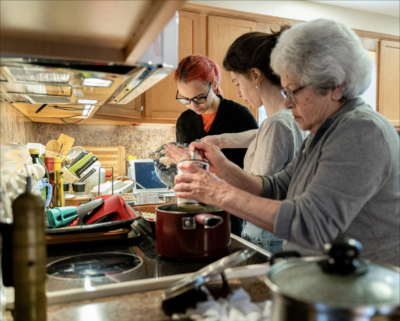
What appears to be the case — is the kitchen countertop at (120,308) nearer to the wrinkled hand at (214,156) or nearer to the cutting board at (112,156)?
the wrinkled hand at (214,156)

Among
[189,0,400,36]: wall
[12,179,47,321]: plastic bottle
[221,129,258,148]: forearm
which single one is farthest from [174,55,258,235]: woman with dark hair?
[189,0,400,36]: wall

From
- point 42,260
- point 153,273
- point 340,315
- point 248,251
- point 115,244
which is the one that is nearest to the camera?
point 340,315

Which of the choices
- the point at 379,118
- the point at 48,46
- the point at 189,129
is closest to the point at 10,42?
the point at 48,46

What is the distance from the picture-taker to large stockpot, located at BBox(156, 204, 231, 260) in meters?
0.95

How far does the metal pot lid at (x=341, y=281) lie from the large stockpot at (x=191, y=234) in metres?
0.42

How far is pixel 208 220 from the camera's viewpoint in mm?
930

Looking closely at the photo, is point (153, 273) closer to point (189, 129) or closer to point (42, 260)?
point (42, 260)

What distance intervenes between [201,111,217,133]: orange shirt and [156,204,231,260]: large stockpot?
1.35 m

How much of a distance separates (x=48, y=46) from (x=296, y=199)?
669 millimetres

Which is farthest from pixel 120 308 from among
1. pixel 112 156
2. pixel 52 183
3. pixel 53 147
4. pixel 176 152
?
pixel 112 156

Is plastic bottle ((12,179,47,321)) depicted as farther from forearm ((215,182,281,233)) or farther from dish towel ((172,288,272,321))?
forearm ((215,182,281,233))

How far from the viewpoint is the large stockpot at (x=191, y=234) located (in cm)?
95

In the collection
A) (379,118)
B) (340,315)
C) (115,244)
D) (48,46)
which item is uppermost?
(48,46)

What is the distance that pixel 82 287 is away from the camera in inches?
31.9
